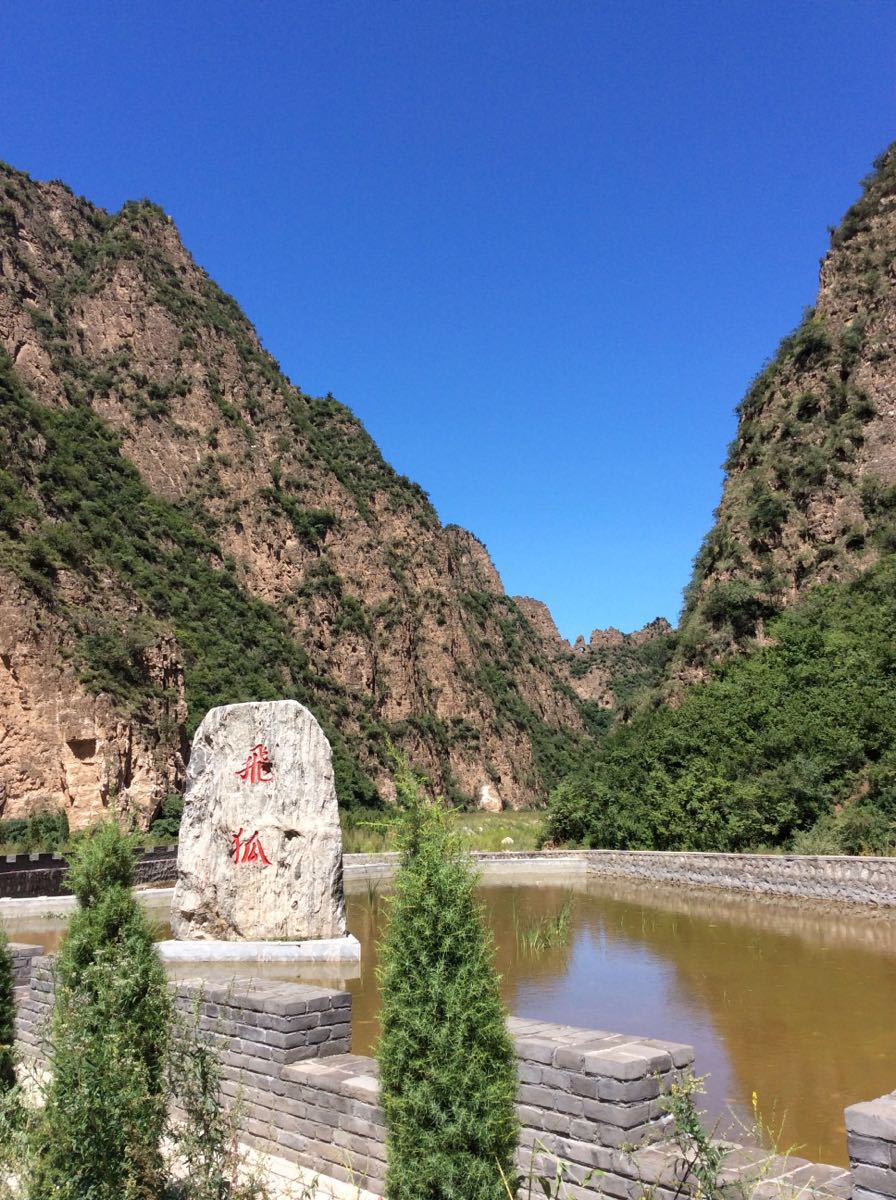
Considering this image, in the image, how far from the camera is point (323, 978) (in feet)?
31.2

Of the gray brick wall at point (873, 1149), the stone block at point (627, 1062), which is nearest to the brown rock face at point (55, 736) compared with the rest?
the stone block at point (627, 1062)

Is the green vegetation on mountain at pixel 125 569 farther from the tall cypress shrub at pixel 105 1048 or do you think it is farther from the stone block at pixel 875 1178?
the stone block at pixel 875 1178

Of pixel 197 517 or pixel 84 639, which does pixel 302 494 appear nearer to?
pixel 197 517

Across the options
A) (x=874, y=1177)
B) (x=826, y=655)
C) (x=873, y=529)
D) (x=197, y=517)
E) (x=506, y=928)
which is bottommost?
(x=506, y=928)

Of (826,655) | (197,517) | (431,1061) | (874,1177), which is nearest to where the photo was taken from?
(874,1177)

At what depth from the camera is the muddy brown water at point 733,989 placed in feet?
18.7

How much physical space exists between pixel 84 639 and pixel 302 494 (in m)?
26.9

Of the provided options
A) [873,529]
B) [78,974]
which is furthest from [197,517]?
[78,974]

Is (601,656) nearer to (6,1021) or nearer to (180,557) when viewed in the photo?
(180,557)

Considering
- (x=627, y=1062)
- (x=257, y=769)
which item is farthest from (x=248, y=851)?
(x=627, y=1062)

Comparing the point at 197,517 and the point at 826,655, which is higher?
the point at 197,517

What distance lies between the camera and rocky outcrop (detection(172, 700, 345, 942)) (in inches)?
423

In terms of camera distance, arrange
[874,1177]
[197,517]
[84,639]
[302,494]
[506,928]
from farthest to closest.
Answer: [302,494], [197,517], [84,639], [506,928], [874,1177]

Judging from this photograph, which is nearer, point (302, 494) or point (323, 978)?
point (323, 978)
